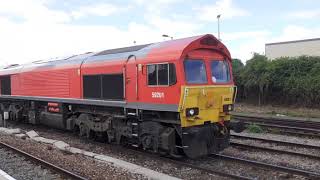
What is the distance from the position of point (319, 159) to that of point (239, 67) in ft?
86.5

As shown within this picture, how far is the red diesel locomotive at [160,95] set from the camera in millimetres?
11656

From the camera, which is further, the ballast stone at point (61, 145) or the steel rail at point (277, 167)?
the ballast stone at point (61, 145)

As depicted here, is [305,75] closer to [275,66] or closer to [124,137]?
[275,66]

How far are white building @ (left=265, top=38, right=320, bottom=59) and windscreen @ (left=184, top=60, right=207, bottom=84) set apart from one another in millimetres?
29854

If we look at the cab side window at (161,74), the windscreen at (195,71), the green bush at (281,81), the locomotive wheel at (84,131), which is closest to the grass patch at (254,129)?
the locomotive wheel at (84,131)

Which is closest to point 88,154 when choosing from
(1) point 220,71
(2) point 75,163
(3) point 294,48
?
(2) point 75,163

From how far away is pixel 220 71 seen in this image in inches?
505

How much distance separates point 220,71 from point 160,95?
6.51ft

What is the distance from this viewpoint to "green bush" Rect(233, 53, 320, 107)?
1188 inches

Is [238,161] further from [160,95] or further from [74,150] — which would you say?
[74,150]

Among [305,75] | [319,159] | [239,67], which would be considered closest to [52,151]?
[319,159]

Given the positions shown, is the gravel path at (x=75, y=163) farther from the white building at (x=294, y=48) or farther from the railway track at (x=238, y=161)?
the white building at (x=294, y=48)

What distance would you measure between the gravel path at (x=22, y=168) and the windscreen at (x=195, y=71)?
160 inches

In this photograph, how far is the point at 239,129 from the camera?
12.9m
